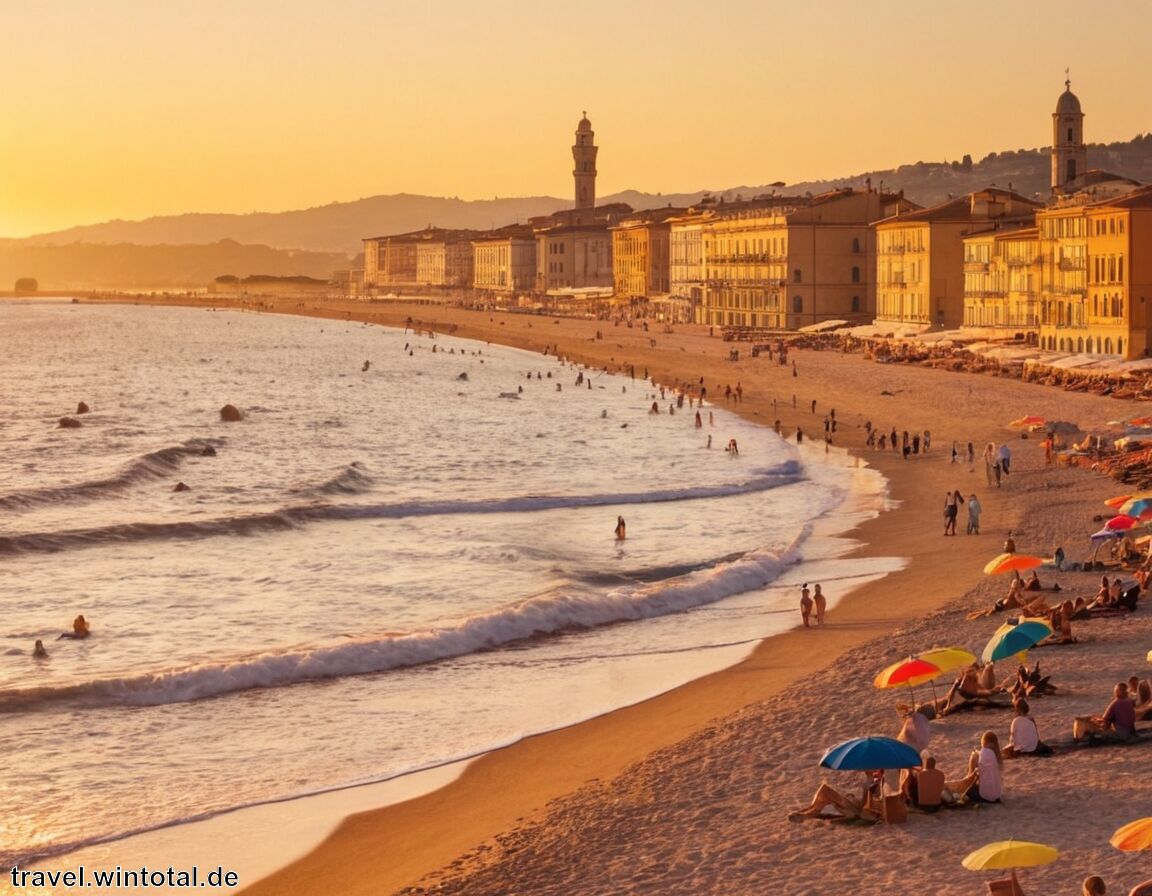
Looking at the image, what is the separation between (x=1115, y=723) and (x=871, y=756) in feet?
12.0

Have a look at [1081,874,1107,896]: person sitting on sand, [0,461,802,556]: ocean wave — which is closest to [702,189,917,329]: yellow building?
[0,461,802,556]: ocean wave

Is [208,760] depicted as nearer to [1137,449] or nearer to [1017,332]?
[1137,449]

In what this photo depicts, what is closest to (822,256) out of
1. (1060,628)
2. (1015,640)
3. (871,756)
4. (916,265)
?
(916,265)

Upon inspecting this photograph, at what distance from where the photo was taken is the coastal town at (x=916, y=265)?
73000mm

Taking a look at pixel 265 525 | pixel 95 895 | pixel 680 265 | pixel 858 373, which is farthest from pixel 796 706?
pixel 680 265

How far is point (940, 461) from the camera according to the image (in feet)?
164

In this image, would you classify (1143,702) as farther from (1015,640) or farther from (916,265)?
(916,265)

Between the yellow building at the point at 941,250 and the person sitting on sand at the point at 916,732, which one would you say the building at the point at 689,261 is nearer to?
the yellow building at the point at 941,250

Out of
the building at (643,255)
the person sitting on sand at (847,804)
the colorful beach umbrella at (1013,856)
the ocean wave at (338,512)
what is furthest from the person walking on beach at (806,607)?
the building at (643,255)

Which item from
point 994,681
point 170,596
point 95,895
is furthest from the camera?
point 170,596

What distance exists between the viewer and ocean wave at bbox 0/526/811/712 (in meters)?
23.6

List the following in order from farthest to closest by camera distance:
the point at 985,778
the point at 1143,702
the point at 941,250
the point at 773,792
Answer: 1. the point at 941,250
2. the point at 1143,702
3. the point at 773,792
4. the point at 985,778

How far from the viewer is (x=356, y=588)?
1261 inches

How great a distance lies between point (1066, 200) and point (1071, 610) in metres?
62.2
